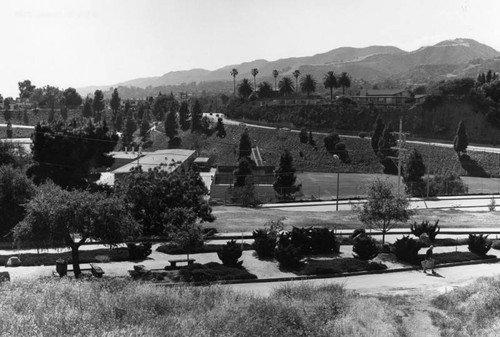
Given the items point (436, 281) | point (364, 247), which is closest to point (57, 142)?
point (364, 247)

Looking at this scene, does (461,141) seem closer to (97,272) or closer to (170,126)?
(170,126)

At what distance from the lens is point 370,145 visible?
9800cm

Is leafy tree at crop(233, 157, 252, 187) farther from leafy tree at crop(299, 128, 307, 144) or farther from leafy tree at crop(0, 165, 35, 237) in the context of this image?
leafy tree at crop(0, 165, 35, 237)

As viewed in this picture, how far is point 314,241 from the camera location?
2883cm

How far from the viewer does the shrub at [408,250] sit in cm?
2684

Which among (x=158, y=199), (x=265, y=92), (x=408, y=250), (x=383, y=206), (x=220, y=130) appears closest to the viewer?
(x=408, y=250)

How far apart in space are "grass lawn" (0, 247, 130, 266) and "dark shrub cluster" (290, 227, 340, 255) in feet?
30.2

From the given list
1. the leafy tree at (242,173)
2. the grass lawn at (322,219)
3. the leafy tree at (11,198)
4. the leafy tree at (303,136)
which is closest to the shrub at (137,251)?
the grass lawn at (322,219)

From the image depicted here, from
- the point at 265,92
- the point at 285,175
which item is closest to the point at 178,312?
the point at 285,175

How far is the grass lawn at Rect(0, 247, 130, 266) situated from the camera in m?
25.4

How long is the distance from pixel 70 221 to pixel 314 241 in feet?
43.5

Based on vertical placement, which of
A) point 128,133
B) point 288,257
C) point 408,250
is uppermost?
point 128,133

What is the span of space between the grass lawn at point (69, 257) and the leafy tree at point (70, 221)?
2.83 m

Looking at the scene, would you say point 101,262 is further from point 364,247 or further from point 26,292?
point 364,247
